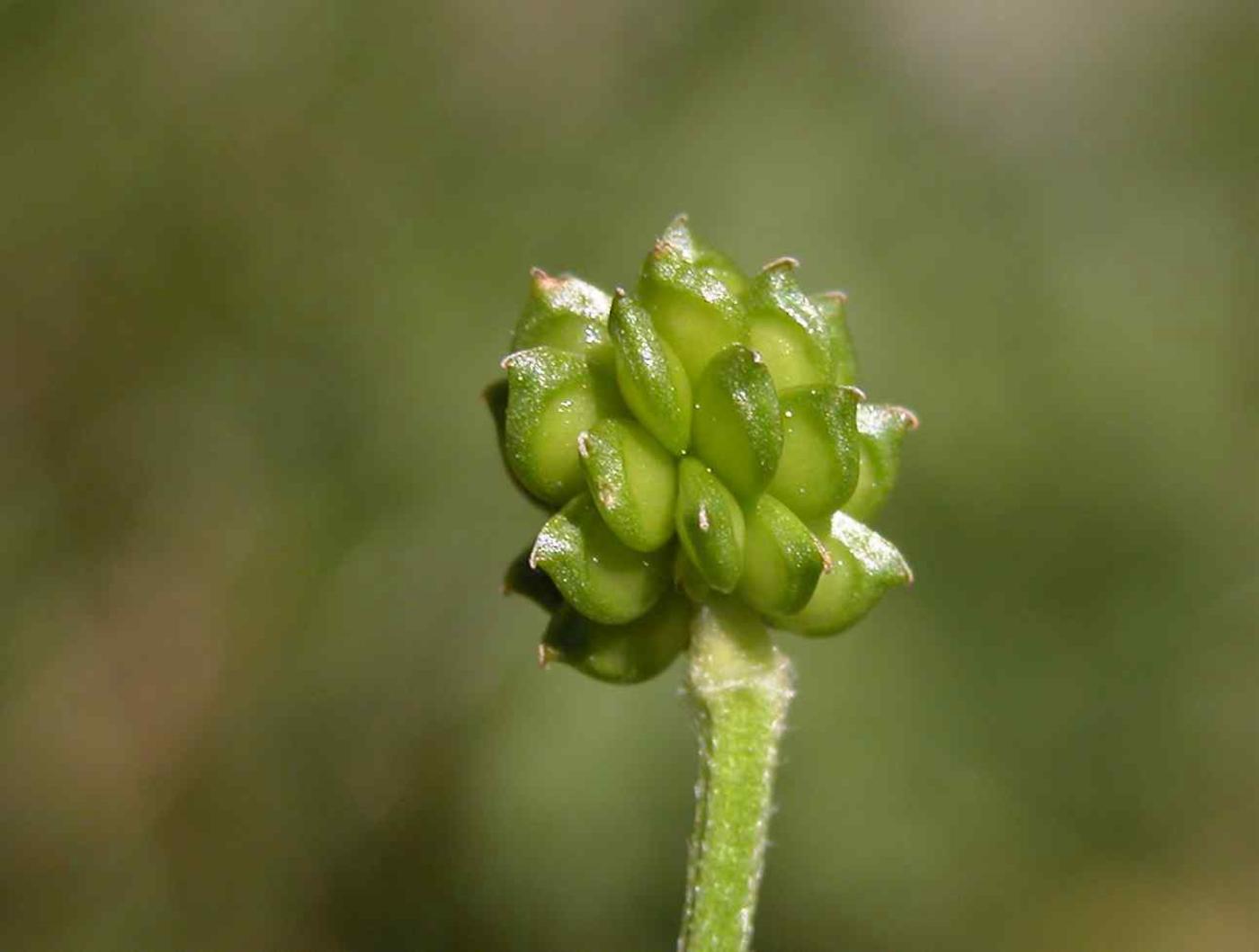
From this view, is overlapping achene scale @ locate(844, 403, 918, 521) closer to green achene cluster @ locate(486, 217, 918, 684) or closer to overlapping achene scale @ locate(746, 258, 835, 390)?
green achene cluster @ locate(486, 217, 918, 684)

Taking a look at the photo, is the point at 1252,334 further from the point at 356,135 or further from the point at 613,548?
the point at 613,548

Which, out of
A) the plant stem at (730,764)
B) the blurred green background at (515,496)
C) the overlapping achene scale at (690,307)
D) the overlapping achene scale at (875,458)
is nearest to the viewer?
the plant stem at (730,764)

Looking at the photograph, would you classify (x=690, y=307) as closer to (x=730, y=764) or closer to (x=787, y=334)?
(x=787, y=334)

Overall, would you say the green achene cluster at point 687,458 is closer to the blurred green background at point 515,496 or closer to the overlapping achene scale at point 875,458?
the overlapping achene scale at point 875,458

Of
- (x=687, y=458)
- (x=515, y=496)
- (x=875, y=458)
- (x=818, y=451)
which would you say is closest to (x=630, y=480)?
(x=687, y=458)

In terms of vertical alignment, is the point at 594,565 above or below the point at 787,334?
below

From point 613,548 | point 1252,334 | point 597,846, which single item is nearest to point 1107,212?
point 1252,334

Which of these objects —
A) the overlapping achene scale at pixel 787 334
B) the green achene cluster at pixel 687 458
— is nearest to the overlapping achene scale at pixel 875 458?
the green achene cluster at pixel 687 458
